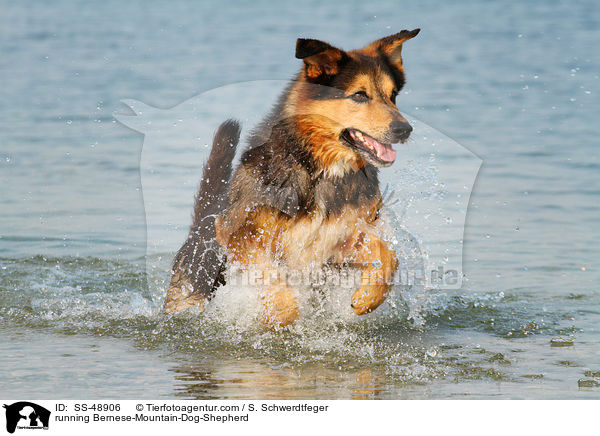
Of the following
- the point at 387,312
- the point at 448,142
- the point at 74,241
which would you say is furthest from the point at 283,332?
the point at 74,241

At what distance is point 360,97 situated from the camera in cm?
476

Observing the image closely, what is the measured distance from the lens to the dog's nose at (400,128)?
15.1 ft

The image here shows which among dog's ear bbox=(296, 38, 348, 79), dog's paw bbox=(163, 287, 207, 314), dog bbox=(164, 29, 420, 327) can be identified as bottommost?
dog's paw bbox=(163, 287, 207, 314)

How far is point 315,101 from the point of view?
15.9ft

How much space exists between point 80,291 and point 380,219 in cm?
273

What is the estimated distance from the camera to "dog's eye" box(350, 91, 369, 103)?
15.6ft

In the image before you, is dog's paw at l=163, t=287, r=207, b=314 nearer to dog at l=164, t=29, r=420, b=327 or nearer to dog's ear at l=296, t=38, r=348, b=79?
dog at l=164, t=29, r=420, b=327

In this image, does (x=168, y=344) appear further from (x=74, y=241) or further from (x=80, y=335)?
(x=74, y=241)

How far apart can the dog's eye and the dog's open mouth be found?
199 millimetres
